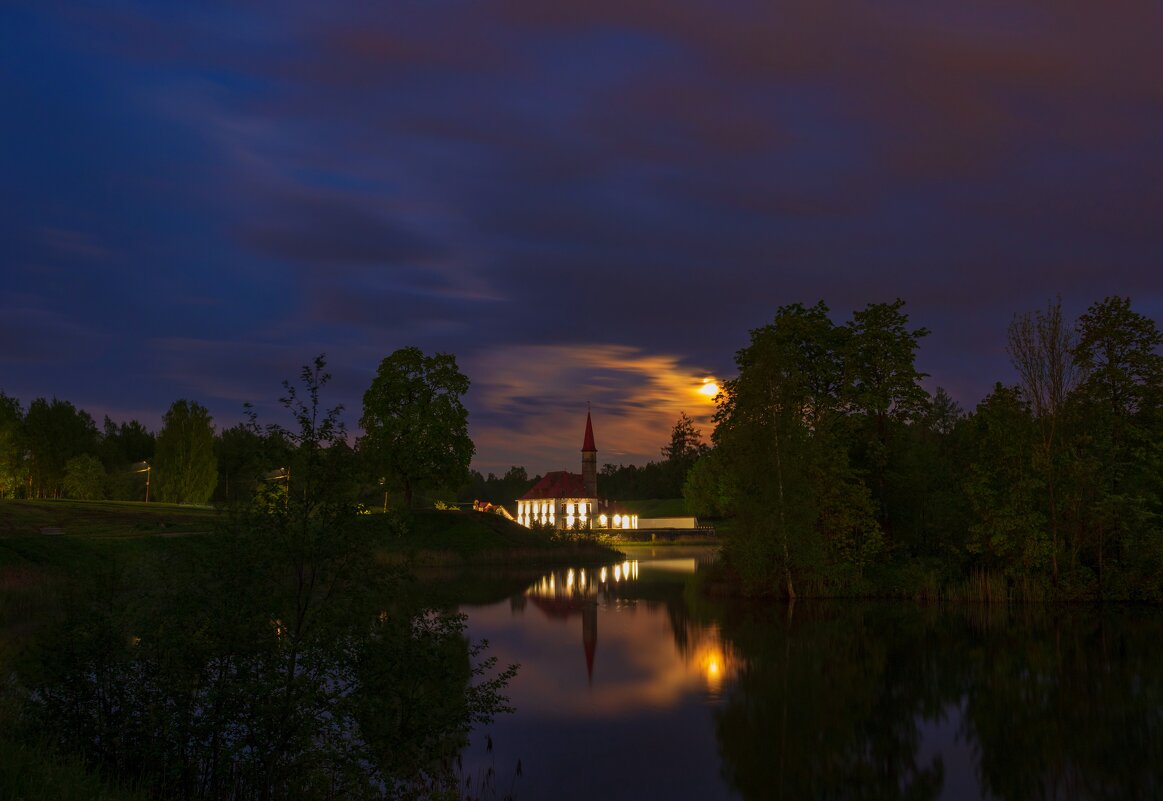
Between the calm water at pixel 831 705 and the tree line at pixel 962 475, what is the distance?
3464 mm

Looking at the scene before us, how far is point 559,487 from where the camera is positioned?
131750 millimetres

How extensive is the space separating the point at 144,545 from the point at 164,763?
3389 centimetres

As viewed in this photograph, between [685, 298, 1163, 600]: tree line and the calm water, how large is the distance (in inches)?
136

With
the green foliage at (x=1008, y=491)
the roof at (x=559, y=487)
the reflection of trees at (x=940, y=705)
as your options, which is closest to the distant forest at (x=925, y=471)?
the green foliage at (x=1008, y=491)

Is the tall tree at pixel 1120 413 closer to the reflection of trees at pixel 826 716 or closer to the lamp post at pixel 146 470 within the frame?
the reflection of trees at pixel 826 716

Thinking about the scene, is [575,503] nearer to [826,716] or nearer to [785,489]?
[785,489]

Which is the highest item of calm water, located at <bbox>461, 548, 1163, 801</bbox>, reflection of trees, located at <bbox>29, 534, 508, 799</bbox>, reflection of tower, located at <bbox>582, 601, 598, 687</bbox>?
reflection of trees, located at <bbox>29, 534, 508, 799</bbox>

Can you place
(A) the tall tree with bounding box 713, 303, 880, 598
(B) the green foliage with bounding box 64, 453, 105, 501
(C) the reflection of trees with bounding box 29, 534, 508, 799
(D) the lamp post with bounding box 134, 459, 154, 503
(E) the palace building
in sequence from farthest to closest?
(E) the palace building
(D) the lamp post with bounding box 134, 459, 154, 503
(B) the green foliage with bounding box 64, 453, 105, 501
(A) the tall tree with bounding box 713, 303, 880, 598
(C) the reflection of trees with bounding box 29, 534, 508, 799

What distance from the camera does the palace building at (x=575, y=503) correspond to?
4852 inches

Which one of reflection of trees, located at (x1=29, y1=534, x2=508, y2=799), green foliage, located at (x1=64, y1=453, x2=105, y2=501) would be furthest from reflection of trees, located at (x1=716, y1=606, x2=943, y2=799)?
green foliage, located at (x1=64, y1=453, x2=105, y2=501)

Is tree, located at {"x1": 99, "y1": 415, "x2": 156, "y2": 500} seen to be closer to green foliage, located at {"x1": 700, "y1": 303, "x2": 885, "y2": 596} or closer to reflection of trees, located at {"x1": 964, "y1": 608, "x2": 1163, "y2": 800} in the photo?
green foliage, located at {"x1": 700, "y1": 303, "x2": 885, "y2": 596}

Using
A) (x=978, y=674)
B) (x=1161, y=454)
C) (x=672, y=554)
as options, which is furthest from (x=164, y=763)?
(x=672, y=554)

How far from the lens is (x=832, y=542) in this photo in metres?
44.2

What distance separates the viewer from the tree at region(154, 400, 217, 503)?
95562mm
